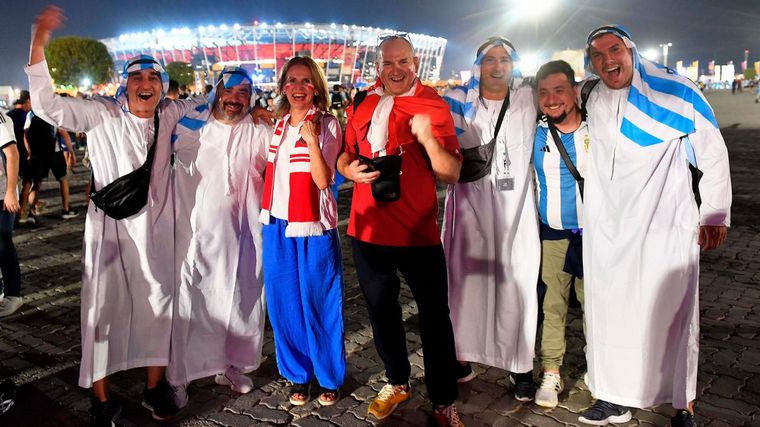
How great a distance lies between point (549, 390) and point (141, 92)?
3021 millimetres

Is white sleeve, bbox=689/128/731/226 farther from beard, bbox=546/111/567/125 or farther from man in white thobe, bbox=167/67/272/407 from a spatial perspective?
man in white thobe, bbox=167/67/272/407

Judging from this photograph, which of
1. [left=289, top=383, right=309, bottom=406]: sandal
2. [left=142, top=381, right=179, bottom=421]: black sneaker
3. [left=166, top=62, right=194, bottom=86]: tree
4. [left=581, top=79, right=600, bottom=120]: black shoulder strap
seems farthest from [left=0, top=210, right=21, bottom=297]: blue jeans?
[left=166, top=62, right=194, bottom=86]: tree

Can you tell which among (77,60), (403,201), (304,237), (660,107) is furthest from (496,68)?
(77,60)

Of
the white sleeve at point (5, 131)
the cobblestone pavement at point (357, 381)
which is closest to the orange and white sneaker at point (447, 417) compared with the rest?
the cobblestone pavement at point (357, 381)

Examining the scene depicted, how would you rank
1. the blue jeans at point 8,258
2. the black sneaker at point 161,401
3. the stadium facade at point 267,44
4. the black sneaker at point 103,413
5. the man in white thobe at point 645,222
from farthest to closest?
the stadium facade at point 267,44
the blue jeans at point 8,258
the black sneaker at point 161,401
the black sneaker at point 103,413
the man in white thobe at point 645,222

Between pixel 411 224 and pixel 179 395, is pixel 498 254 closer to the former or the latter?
pixel 411 224

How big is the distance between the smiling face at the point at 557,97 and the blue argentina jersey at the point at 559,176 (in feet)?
0.35

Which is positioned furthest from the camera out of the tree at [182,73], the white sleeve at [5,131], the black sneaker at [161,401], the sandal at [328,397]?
the tree at [182,73]

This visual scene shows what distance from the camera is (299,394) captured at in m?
3.63

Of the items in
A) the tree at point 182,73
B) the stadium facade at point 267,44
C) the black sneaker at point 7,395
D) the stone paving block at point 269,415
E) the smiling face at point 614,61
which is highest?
the stadium facade at point 267,44

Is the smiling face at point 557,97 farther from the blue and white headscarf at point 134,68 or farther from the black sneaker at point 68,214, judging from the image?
the black sneaker at point 68,214

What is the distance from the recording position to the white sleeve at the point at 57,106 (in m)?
2.98

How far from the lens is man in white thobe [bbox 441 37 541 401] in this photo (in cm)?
340

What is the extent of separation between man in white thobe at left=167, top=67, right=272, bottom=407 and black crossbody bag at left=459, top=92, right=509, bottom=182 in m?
1.26
